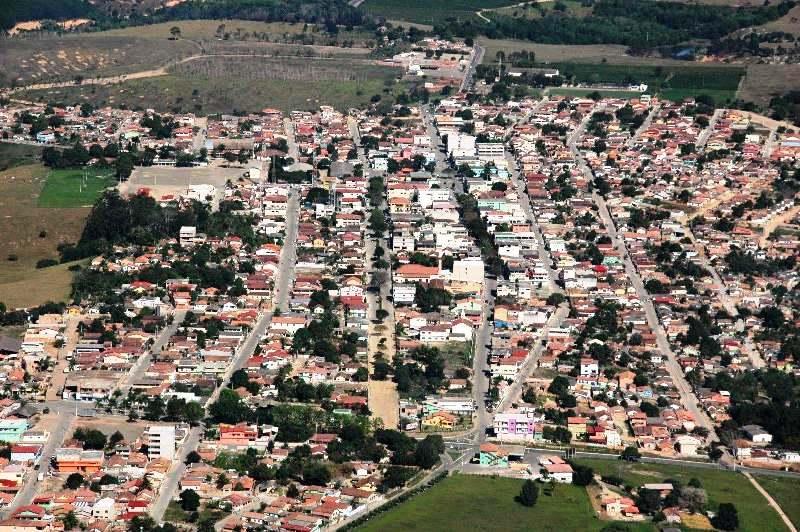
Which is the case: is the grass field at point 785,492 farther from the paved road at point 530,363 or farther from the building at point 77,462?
the building at point 77,462

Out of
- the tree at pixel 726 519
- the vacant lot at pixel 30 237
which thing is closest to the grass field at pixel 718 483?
the tree at pixel 726 519

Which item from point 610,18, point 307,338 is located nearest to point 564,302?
point 307,338

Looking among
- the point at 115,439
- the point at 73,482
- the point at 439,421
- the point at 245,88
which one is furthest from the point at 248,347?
the point at 245,88

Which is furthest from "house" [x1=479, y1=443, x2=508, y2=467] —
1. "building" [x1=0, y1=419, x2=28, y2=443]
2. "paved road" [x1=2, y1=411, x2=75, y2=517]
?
"building" [x1=0, y1=419, x2=28, y2=443]

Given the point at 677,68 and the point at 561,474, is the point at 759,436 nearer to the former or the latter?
the point at 561,474

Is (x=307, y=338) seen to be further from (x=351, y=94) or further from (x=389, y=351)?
(x=351, y=94)

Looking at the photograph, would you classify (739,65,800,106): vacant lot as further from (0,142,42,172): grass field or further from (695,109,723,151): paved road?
(0,142,42,172): grass field
